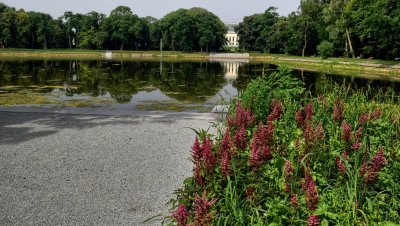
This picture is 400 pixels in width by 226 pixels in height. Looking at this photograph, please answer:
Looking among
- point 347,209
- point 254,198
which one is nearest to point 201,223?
point 254,198

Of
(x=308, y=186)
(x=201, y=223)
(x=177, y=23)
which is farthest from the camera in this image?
(x=177, y=23)

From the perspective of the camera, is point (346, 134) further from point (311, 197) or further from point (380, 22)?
point (380, 22)

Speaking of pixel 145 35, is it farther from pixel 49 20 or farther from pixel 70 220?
pixel 70 220

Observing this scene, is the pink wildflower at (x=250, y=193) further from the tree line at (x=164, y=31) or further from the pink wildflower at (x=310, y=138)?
the tree line at (x=164, y=31)

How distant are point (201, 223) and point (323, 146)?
291 cm

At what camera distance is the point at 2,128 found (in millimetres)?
10352

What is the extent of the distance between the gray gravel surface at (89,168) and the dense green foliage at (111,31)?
289ft

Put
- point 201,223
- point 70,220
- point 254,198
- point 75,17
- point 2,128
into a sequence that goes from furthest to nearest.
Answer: point 75,17, point 2,128, point 70,220, point 254,198, point 201,223

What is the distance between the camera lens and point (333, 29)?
5469cm

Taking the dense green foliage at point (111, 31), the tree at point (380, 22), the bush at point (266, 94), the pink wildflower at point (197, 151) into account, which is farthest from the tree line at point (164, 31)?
the pink wildflower at point (197, 151)

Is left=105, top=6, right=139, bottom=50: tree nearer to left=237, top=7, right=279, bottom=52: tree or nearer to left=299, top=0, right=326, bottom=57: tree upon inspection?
left=237, top=7, right=279, bottom=52: tree

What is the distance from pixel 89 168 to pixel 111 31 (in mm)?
101121

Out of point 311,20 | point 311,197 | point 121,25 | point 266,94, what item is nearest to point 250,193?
point 311,197

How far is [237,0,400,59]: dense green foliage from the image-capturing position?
4531 centimetres
